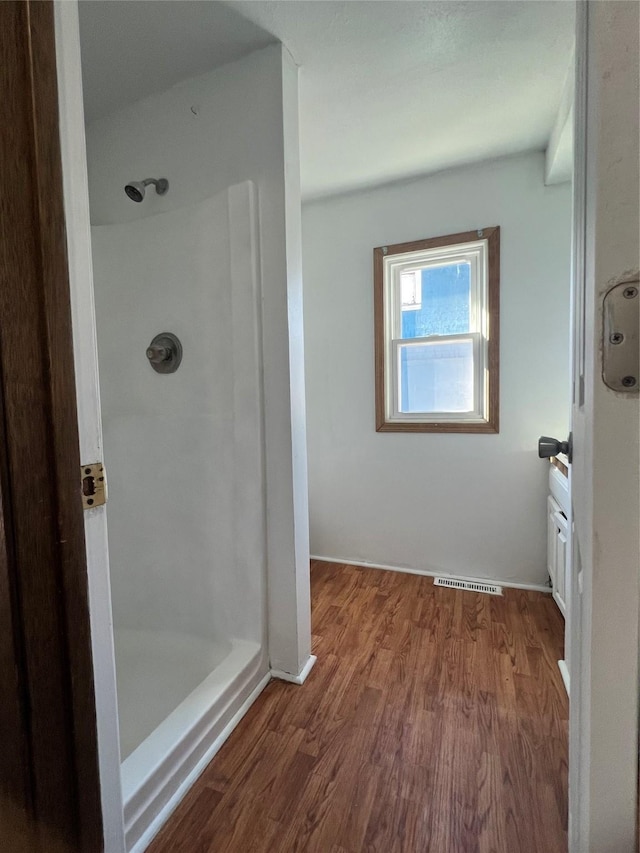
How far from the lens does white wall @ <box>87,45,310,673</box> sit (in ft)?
4.67

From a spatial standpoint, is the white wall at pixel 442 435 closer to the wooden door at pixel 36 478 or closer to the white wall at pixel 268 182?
the white wall at pixel 268 182

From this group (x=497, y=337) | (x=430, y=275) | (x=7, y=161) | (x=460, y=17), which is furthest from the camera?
(x=430, y=275)

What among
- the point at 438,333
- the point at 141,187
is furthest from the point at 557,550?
the point at 141,187

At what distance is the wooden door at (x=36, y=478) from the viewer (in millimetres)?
481

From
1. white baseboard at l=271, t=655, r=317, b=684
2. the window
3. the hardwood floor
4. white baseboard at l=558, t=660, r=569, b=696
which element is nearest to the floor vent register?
the hardwood floor

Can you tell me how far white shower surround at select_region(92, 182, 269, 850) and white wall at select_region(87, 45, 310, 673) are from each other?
0.06 meters

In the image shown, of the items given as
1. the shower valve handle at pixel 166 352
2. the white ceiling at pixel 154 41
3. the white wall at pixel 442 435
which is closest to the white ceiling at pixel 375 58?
the white ceiling at pixel 154 41

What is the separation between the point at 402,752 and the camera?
1233 mm

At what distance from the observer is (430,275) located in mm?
2330

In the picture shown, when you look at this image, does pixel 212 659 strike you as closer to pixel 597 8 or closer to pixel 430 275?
pixel 597 8

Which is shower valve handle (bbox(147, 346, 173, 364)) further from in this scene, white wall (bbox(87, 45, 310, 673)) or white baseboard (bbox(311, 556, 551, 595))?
white baseboard (bbox(311, 556, 551, 595))

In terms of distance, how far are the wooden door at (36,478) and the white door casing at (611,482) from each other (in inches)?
26.4

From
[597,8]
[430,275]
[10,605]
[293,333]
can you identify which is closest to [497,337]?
[430,275]

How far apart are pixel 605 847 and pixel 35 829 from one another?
722 millimetres
